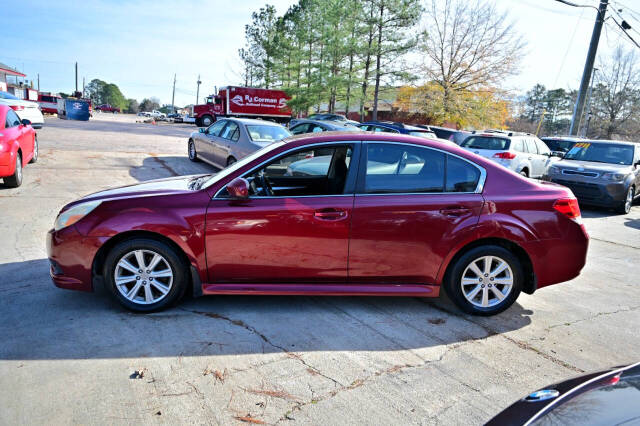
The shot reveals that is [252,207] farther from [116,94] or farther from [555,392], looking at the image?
[116,94]

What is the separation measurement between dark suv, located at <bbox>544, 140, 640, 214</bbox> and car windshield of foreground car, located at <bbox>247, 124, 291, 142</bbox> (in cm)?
695

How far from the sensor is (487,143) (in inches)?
495

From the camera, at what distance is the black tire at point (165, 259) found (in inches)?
149

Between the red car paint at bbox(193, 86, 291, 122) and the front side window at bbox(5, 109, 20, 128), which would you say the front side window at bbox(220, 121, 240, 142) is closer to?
the front side window at bbox(5, 109, 20, 128)

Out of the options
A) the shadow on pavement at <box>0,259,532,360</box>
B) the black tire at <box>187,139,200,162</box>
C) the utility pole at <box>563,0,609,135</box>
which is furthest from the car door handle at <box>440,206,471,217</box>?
the utility pole at <box>563,0,609,135</box>

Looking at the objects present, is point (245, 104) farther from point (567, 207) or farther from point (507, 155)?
point (567, 207)

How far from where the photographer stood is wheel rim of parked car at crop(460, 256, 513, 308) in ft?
13.4

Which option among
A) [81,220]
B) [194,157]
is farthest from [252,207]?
[194,157]

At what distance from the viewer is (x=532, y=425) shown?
1751 millimetres

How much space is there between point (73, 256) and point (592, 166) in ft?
37.2

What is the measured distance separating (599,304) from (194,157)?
11659 mm

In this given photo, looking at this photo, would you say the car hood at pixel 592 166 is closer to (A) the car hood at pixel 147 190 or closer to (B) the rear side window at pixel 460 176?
(B) the rear side window at pixel 460 176

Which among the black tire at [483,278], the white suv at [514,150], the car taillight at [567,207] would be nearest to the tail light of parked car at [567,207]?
the car taillight at [567,207]

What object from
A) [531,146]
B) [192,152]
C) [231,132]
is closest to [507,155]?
[531,146]
